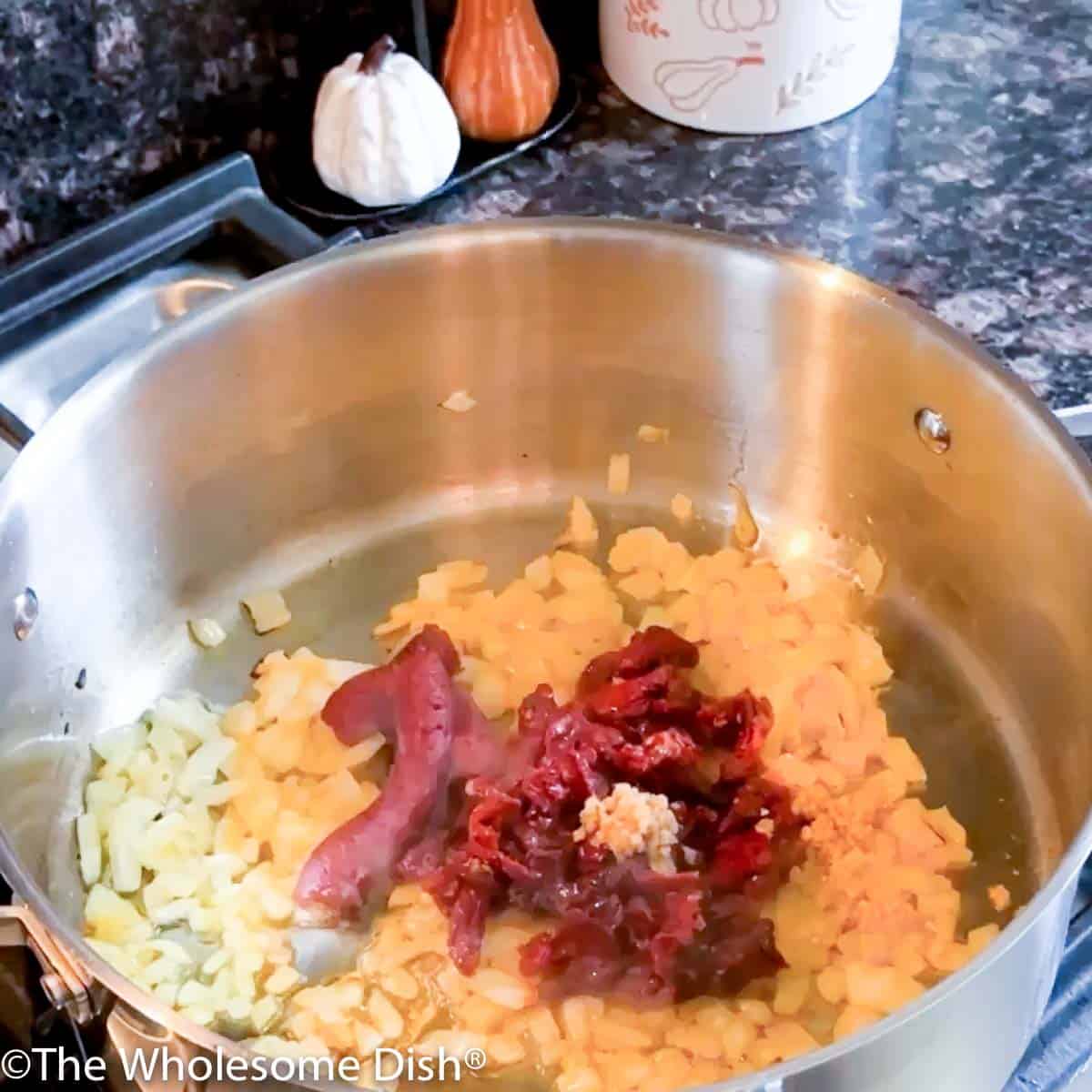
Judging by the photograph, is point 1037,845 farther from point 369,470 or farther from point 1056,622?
point 369,470

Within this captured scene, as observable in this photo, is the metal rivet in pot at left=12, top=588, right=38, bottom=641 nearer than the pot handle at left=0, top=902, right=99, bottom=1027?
No

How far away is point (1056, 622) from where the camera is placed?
0.83 m

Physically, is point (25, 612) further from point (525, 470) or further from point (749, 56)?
point (749, 56)

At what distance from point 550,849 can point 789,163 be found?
0.56 metres

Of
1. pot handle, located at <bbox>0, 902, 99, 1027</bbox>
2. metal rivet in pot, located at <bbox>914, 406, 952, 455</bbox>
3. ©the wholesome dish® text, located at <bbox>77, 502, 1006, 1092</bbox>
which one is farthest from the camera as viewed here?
metal rivet in pot, located at <bbox>914, 406, 952, 455</bbox>

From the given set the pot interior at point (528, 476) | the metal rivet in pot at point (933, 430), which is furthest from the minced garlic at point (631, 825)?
the metal rivet in pot at point (933, 430)

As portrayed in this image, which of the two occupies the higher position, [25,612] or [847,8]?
[847,8]

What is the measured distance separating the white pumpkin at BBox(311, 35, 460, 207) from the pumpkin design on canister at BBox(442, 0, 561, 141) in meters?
0.04

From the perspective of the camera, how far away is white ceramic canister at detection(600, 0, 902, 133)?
1.02 m

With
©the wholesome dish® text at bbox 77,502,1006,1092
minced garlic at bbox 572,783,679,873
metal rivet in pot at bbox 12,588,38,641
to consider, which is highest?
metal rivet in pot at bbox 12,588,38,641

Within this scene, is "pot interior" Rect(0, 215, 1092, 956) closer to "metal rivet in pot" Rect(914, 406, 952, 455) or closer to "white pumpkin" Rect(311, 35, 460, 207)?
"metal rivet in pot" Rect(914, 406, 952, 455)

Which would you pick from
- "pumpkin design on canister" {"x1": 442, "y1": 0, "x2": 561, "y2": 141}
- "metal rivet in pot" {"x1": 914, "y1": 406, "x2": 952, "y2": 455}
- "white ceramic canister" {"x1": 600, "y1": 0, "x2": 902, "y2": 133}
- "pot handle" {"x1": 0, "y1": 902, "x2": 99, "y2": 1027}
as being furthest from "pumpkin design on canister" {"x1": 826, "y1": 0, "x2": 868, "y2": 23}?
"pot handle" {"x1": 0, "y1": 902, "x2": 99, "y2": 1027}

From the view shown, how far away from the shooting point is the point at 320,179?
3.52 feet

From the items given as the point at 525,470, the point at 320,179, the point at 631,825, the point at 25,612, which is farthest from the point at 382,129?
the point at 631,825
